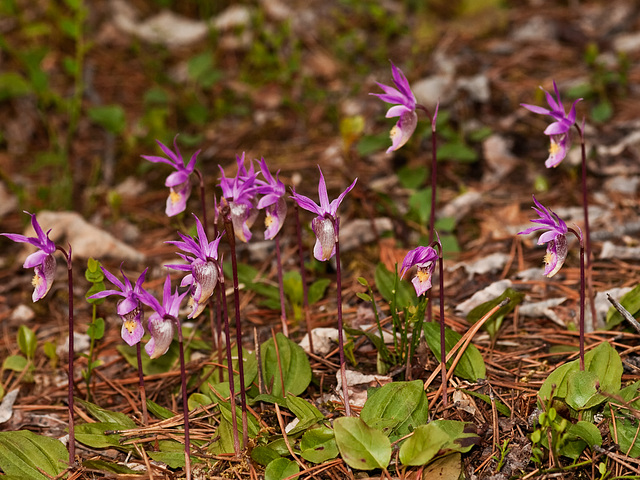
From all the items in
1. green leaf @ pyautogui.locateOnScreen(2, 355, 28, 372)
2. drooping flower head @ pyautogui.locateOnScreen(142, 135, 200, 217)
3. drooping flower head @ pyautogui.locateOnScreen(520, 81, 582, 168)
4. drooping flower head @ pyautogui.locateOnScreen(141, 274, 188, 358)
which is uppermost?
drooping flower head @ pyautogui.locateOnScreen(520, 81, 582, 168)

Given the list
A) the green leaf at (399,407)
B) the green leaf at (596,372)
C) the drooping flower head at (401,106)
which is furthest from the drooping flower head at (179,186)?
the green leaf at (596,372)

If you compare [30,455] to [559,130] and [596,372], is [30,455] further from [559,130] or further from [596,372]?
[559,130]

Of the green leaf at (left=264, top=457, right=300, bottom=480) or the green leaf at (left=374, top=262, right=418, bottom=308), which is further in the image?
the green leaf at (left=374, top=262, right=418, bottom=308)

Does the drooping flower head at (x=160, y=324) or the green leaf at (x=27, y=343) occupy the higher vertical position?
the drooping flower head at (x=160, y=324)

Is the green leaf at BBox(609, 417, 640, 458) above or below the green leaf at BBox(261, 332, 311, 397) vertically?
above

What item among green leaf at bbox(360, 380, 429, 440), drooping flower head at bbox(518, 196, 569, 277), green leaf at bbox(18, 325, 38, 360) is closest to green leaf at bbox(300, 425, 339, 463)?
green leaf at bbox(360, 380, 429, 440)

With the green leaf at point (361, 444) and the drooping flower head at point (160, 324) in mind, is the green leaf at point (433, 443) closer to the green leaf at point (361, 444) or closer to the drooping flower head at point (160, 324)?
the green leaf at point (361, 444)

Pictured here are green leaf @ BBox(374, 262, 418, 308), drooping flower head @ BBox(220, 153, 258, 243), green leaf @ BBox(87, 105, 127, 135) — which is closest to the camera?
drooping flower head @ BBox(220, 153, 258, 243)

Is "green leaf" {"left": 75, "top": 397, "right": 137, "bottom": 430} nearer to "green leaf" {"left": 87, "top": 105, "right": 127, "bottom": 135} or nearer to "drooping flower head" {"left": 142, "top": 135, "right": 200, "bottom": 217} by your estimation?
"drooping flower head" {"left": 142, "top": 135, "right": 200, "bottom": 217}
